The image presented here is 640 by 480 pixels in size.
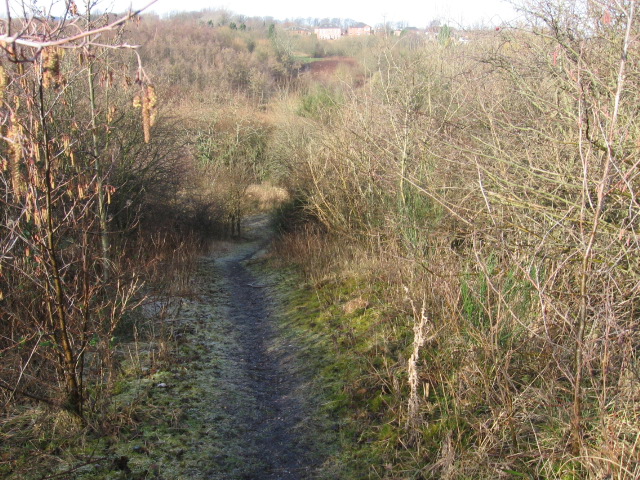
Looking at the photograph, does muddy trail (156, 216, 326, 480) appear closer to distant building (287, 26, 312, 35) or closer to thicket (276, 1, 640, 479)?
thicket (276, 1, 640, 479)

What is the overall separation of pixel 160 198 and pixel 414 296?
887cm

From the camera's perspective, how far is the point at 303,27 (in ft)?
239

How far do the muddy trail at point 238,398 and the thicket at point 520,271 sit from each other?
0.75 metres

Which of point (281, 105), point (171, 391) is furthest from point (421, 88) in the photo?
point (281, 105)

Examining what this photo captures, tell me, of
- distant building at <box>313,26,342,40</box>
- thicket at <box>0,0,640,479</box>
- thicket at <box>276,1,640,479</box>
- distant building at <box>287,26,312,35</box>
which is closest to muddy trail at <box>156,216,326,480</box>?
thicket at <box>0,0,640,479</box>

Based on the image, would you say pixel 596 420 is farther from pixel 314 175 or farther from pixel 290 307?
pixel 314 175

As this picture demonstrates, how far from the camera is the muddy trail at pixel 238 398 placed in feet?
15.5

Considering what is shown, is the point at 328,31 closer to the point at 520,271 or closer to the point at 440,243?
Result: the point at 440,243

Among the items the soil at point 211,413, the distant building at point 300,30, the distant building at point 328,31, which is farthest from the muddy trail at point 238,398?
the distant building at point 328,31

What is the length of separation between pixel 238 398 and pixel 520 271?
3.19 metres

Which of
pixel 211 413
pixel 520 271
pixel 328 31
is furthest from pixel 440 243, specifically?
pixel 328 31

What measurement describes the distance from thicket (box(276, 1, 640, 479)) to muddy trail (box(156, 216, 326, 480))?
2.45ft

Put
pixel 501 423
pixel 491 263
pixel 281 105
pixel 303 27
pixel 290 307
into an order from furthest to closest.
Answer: pixel 303 27
pixel 281 105
pixel 290 307
pixel 491 263
pixel 501 423

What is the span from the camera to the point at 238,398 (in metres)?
5.93
